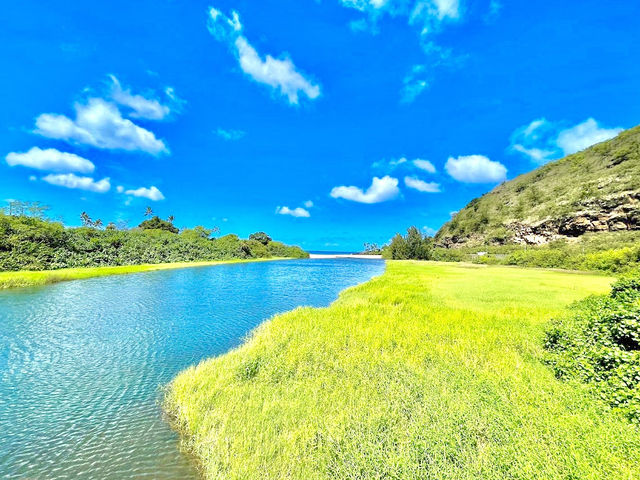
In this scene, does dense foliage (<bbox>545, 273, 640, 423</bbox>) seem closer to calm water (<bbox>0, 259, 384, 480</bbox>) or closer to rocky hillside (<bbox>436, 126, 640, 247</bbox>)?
calm water (<bbox>0, 259, 384, 480</bbox>)

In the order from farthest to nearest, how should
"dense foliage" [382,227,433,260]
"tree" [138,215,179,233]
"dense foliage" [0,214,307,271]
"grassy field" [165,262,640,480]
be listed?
"tree" [138,215,179,233]
"dense foliage" [382,227,433,260]
"dense foliage" [0,214,307,271]
"grassy field" [165,262,640,480]

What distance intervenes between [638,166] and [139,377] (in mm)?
96037

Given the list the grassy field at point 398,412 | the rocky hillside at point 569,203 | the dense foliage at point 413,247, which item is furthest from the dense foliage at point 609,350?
the dense foliage at point 413,247

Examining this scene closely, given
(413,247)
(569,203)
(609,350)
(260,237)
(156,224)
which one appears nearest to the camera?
(609,350)

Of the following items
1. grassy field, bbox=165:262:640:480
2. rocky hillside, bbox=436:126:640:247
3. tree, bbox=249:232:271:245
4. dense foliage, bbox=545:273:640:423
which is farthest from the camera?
tree, bbox=249:232:271:245

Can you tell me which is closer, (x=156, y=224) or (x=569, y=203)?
(x=569, y=203)

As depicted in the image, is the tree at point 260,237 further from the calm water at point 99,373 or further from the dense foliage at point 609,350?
the dense foliage at point 609,350

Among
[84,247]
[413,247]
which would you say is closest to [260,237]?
[413,247]

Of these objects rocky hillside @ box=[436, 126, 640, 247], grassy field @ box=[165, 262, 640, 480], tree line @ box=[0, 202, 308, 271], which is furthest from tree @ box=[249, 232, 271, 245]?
grassy field @ box=[165, 262, 640, 480]

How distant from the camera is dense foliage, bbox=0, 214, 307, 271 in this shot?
1598 inches

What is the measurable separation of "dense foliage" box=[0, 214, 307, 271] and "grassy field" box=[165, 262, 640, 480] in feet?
170

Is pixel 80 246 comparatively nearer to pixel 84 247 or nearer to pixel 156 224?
pixel 84 247

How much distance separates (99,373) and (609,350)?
639 inches

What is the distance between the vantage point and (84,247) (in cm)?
5444
